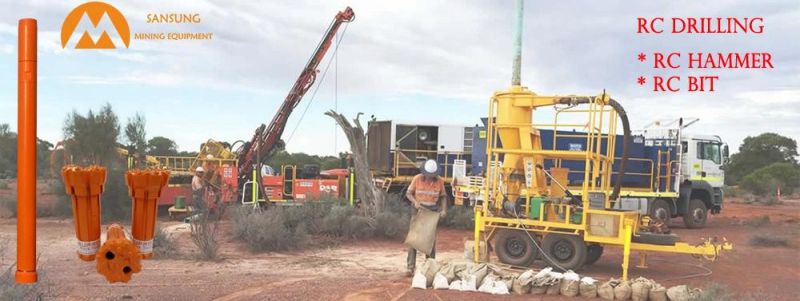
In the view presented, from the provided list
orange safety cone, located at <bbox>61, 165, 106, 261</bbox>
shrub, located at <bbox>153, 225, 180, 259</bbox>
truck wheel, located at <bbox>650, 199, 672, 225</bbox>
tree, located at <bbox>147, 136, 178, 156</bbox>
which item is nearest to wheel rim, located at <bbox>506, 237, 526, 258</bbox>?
shrub, located at <bbox>153, 225, 180, 259</bbox>

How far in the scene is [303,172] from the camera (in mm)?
22516

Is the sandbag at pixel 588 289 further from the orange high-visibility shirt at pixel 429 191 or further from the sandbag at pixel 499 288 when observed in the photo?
the orange high-visibility shirt at pixel 429 191

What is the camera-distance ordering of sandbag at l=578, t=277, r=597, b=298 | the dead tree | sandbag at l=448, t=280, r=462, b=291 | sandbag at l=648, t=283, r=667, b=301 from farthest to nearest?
the dead tree, sandbag at l=448, t=280, r=462, b=291, sandbag at l=578, t=277, r=597, b=298, sandbag at l=648, t=283, r=667, b=301

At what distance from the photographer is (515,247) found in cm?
1056

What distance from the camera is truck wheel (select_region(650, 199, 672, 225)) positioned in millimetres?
19156

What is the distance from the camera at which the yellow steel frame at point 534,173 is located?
956 centimetres

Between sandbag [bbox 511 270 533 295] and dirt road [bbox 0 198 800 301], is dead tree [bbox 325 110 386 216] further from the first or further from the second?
sandbag [bbox 511 270 533 295]

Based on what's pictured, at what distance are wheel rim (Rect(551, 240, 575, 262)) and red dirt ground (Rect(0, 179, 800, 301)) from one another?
63cm

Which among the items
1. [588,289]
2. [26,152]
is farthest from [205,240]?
[26,152]

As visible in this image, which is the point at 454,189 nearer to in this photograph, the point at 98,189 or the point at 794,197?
the point at 98,189

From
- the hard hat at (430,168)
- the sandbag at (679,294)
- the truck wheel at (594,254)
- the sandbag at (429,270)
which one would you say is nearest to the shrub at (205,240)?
the hard hat at (430,168)

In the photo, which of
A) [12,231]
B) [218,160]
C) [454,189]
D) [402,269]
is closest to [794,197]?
[454,189]

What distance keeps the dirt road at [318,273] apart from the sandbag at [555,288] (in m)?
0.40

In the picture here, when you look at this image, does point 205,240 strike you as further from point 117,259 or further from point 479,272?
point 117,259
